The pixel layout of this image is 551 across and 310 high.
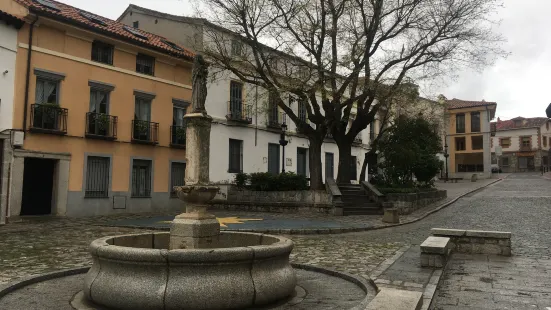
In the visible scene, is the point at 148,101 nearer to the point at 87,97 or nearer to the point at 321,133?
the point at 87,97

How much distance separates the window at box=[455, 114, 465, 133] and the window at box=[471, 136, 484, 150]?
1.80 m

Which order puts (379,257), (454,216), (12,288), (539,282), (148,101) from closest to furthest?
(12,288) → (539,282) → (379,257) → (454,216) → (148,101)

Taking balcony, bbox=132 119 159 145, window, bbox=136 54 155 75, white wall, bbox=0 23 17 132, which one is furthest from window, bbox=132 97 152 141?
white wall, bbox=0 23 17 132

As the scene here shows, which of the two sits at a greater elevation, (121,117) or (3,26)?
(3,26)

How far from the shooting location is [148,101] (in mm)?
20828

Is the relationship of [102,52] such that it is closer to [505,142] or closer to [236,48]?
[236,48]

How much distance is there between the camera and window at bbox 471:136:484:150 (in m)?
55.7

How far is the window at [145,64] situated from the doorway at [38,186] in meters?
5.89

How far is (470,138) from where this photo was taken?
186 ft

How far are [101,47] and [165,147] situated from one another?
541 centimetres

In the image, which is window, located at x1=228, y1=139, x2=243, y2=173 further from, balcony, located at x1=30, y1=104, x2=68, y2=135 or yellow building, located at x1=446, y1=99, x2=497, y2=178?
yellow building, located at x1=446, y1=99, x2=497, y2=178

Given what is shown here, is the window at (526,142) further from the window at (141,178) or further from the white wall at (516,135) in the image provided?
the window at (141,178)

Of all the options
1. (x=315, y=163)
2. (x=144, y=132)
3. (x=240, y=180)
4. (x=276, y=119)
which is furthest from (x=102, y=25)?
(x=315, y=163)

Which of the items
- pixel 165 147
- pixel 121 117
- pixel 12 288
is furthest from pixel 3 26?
pixel 12 288
